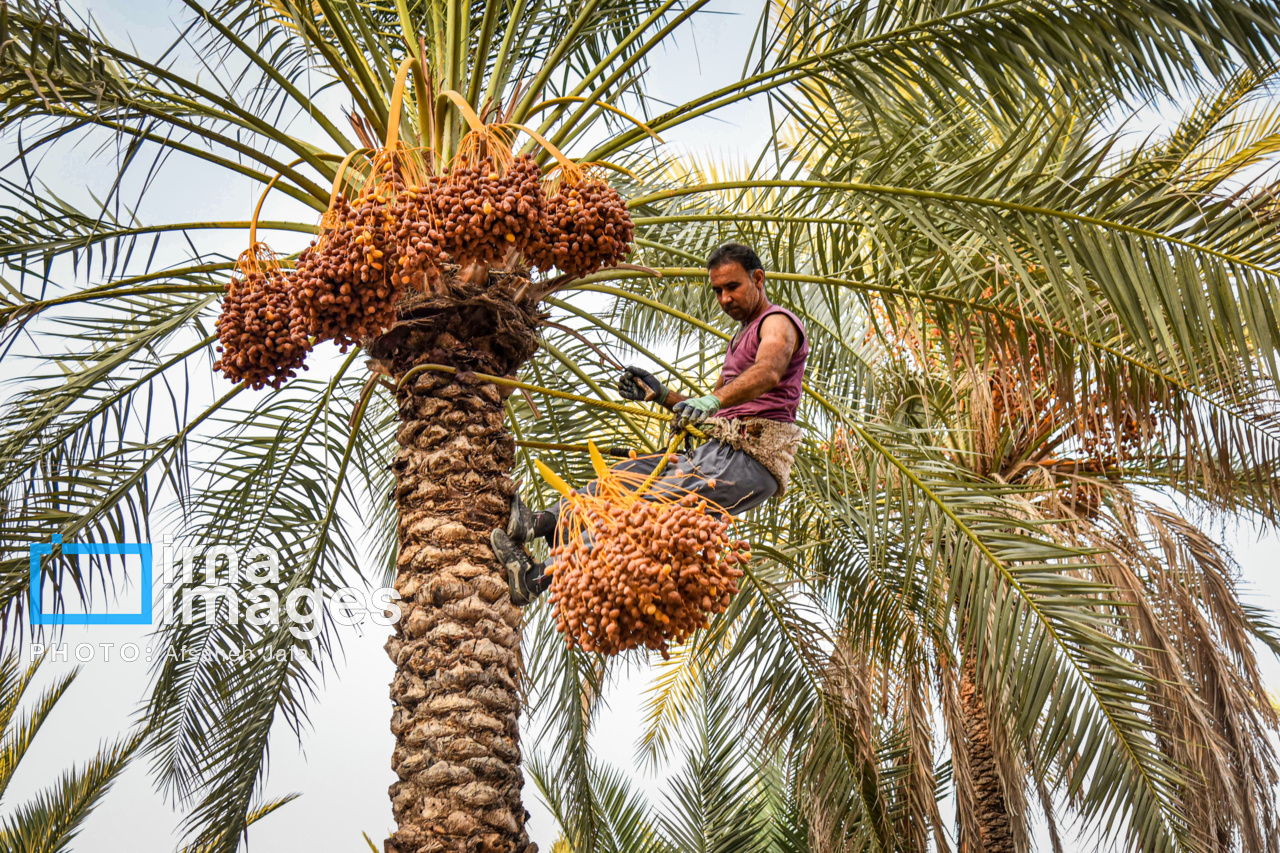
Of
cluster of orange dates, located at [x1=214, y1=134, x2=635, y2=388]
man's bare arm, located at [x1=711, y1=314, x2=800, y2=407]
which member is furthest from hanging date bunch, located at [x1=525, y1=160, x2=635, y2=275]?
man's bare arm, located at [x1=711, y1=314, x2=800, y2=407]

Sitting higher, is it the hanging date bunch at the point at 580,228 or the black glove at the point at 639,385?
the hanging date bunch at the point at 580,228

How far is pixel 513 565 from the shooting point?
12.8ft

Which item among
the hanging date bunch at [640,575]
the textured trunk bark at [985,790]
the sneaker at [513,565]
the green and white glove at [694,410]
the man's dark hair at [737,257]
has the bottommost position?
the textured trunk bark at [985,790]

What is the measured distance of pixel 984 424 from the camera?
24.9 feet

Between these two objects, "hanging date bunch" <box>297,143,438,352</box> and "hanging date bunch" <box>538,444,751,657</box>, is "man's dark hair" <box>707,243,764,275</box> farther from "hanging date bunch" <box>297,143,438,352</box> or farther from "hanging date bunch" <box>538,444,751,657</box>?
"hanging date bunch" <box>538,444,751,657</box>

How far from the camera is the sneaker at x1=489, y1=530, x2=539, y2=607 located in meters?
3.91

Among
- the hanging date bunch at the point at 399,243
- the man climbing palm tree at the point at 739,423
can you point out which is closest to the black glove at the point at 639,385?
the man climbing palm tree at the point at 739,423

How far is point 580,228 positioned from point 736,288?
2.47 feet

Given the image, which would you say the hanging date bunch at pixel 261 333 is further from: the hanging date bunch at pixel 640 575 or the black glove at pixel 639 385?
the hanging date bunch at pixel 640 575

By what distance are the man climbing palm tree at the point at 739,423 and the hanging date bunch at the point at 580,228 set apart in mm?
445

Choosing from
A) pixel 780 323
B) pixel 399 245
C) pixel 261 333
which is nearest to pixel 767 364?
pixel 780 323

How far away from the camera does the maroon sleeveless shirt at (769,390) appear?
3850 millimetres

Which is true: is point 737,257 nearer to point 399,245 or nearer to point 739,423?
point 739,423

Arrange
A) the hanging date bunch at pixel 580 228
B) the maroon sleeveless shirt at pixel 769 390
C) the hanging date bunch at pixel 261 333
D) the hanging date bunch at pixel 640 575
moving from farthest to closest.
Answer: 1. the maroon sleeveless shirt at pixel 769 390
2. the hanging date bunch at pixel 261 333
3. the hanging date bunch at pixel 580 228
4. the hanging date bunch at pixel 640 575
